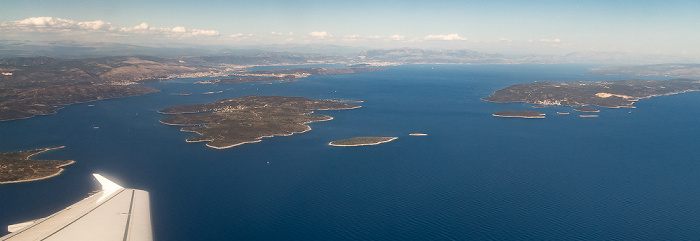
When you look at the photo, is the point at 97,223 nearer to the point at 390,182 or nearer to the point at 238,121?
the point at 390,182

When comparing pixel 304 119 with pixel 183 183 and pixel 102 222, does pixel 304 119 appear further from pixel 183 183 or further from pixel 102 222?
pixel 102 222

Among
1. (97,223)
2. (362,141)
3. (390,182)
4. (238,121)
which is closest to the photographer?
(97,223)

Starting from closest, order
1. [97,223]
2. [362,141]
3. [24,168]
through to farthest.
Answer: [97,223] → [24,168] → [362,141]

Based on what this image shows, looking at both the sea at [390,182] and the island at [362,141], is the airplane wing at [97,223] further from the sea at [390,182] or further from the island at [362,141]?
the island at [362,141]

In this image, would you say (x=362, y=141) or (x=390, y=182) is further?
(x=362, y=141)

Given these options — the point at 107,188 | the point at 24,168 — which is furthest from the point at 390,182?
the point at 24,168

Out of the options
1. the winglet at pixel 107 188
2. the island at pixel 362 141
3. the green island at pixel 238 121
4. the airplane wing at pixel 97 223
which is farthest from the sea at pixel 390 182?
the airplane wing at pixel 97 223
